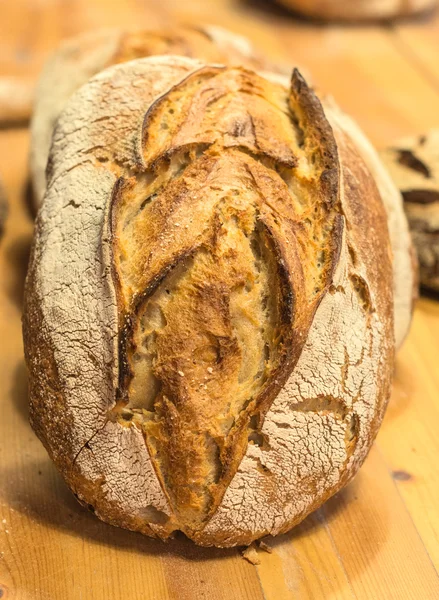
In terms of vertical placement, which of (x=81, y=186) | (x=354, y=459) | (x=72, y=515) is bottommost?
(x=72, y=515)

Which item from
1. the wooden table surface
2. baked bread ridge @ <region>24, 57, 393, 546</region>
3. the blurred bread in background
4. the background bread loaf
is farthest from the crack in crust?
the blurred bread in background

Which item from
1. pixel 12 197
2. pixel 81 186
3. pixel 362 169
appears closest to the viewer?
pixel 81 186

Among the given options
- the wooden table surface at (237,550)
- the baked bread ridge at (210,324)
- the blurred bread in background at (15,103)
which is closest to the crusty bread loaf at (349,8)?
the blurred bread in background at (15,103)

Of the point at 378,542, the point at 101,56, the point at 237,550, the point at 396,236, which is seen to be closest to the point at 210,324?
the point at 237,550

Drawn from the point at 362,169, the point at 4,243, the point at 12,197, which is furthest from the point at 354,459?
the point at 12,197

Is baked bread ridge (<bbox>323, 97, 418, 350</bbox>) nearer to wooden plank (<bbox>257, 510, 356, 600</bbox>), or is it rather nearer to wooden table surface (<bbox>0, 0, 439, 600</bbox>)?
wooden table surface (<bbox>0, 0, 439, 600</bbox>)

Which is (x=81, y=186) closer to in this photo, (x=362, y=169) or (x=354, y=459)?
(x=362, y=169)

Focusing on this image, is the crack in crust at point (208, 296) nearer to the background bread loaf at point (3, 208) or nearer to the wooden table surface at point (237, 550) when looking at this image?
the wooden table surface at point (237, 550)
